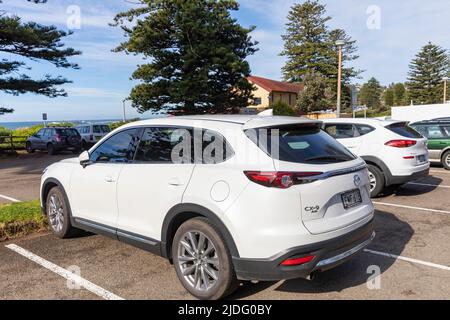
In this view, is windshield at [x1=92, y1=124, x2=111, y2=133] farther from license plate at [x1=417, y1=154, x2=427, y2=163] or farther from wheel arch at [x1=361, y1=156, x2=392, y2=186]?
license plate at [x1=417, y1=154, x2=427, y2=163]

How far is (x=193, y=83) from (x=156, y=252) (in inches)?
804

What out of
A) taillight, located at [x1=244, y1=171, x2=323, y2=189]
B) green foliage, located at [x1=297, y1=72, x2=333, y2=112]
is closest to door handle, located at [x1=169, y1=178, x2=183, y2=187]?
taillight, located at [x1=244, y1=171, x2=323, y2=189]

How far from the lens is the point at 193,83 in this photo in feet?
76.6

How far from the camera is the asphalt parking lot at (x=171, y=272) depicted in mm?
3613

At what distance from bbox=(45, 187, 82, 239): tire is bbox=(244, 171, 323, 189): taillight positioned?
10.1ft

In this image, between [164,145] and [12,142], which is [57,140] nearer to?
[12,142]

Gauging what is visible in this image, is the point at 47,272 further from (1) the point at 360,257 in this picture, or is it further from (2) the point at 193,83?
(2) the point at 193,83

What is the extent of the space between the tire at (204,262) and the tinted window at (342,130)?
5.33m

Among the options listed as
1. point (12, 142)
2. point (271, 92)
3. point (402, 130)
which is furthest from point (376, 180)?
point (271, 92)

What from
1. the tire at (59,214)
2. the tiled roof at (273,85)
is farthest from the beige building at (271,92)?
the tire at (59,214)

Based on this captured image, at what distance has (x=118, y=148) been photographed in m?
4.51

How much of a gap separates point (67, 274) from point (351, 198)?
10.3 feet

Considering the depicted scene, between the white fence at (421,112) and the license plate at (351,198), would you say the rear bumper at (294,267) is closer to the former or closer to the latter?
the license plate at (351,198)
